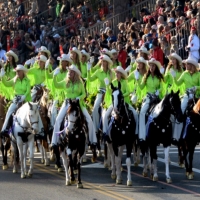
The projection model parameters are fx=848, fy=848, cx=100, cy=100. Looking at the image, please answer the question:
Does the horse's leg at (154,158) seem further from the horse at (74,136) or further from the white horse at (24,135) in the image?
the white horse at (24,135)

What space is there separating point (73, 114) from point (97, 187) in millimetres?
1810

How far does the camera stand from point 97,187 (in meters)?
19.9

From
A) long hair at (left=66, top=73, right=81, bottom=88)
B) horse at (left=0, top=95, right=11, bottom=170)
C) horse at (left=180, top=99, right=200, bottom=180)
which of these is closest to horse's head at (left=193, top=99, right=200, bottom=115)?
horse at (left=180, top=99, right=200, bottom=180)

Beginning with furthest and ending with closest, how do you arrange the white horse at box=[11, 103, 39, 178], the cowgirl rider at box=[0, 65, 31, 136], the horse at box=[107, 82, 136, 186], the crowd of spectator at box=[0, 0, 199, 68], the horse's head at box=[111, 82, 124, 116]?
1. the crowd of spectator at box=[0, 0, 199, 68]
2. the cowgirl rider at box=[0, 65, 31, 136]
3. the white horse at box=[11, 103, 39, 178]
4. the horse at box=[107, 82, 136, 186]
5. the horse's head at box=[111, 82, 124, 116]

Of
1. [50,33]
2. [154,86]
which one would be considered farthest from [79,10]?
[154,86]

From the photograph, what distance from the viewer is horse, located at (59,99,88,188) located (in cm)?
1977

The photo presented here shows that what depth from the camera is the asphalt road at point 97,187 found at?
18.8 metres

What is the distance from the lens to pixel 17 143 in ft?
70.7

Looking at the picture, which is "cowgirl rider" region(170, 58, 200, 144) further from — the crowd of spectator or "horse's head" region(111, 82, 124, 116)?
the crowd of spectator

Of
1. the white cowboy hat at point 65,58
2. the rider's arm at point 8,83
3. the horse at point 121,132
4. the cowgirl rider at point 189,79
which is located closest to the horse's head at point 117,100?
the horse at point 121,132

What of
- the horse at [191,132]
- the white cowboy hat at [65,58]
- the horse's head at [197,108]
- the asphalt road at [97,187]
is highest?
the white cowboy hat at [65,58]

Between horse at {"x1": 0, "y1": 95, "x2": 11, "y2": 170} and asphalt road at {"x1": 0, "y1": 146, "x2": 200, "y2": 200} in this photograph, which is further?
horse at {"x1": 0, "y1": 95, "x2": 11, "y2": 170}

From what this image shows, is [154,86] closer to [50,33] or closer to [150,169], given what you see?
[150,169]

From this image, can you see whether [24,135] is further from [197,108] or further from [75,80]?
[197,108]
